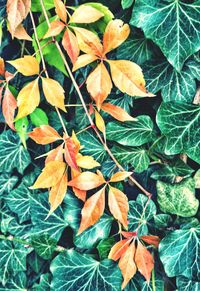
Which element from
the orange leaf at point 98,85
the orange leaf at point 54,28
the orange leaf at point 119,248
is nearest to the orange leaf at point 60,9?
the orange leaf at point 54,28

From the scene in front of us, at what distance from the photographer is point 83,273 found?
0.90 meters

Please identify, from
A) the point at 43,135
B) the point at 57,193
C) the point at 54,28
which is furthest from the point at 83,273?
the point at 54,28

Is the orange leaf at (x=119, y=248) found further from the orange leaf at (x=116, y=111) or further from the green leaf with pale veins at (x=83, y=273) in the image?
the orange leaf at (x=116, y=111)

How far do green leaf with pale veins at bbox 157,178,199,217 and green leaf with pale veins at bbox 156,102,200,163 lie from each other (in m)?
0.09

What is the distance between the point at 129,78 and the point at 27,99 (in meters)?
Result: 0.21

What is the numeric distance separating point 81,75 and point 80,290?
0.51m

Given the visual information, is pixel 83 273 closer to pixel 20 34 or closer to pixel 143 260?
pixel 143 260

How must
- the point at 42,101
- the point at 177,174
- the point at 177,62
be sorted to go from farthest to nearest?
the point at 42,101 < the point at 177,174 < the point at 177,62

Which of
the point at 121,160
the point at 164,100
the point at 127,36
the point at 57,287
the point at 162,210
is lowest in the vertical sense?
the point at 57,287

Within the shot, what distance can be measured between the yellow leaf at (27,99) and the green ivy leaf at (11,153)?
0.27 metres

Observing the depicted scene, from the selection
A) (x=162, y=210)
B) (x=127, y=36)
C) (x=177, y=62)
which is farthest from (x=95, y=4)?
(x=162, y=210)

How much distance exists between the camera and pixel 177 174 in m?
0.86

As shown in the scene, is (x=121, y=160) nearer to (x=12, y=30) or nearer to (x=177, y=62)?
(x=177, y=62)

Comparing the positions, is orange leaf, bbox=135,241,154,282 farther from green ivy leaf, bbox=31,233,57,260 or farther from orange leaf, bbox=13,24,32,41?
orange leaf, bbox=13,24,32,41
